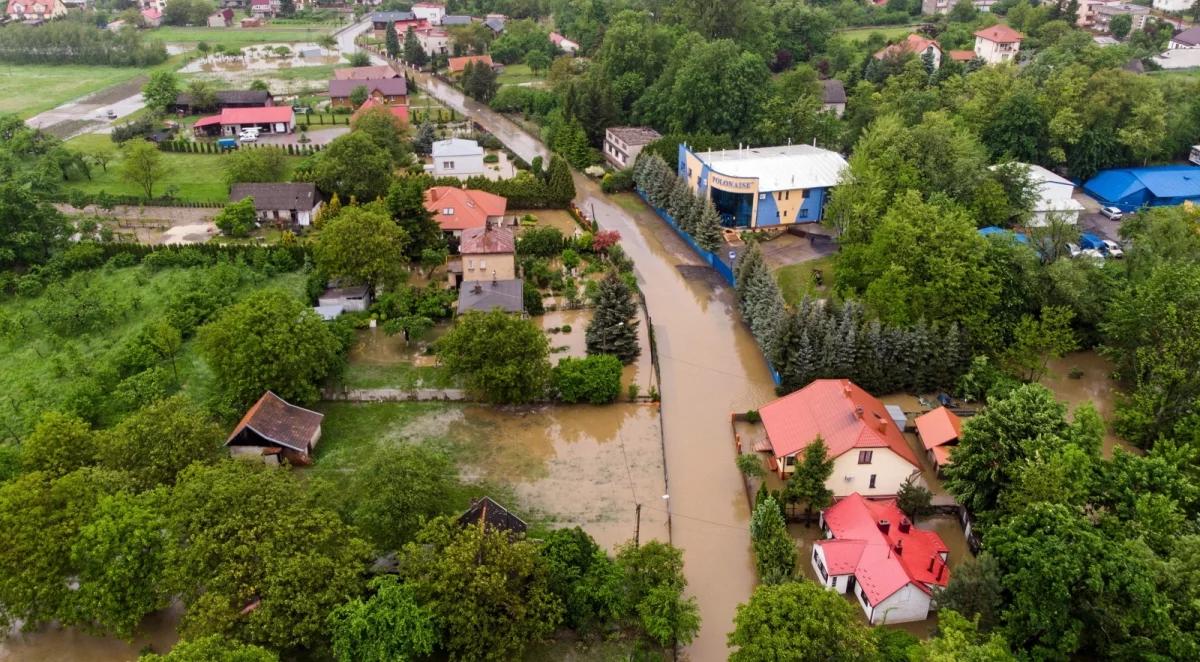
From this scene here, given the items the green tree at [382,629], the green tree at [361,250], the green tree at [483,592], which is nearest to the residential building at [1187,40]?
the green tree at [361,250]

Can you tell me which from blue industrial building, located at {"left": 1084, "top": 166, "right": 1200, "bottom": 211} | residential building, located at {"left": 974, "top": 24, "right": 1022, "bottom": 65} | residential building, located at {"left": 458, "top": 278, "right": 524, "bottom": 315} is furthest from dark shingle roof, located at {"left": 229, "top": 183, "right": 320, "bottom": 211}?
residential building, located at {"left": 974, "top": 24, "right": 1022, "bottom": 65}

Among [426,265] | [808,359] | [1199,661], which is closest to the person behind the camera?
[1199,661]

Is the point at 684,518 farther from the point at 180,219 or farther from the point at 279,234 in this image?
the point at 180,219

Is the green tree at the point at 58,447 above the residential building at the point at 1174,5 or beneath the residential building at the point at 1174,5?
beneath

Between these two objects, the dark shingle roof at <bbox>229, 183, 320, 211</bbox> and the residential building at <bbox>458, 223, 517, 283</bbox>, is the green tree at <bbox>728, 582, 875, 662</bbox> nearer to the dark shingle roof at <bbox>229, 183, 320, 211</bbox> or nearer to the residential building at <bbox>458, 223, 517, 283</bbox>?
the residential building at <bbox>458, 223, 517, 283</bbox>

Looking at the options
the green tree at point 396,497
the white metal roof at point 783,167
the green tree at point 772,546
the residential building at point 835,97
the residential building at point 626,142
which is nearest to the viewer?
the green tree at point 772,546

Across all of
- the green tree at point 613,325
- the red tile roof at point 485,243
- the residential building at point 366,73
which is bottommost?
the green tree at point 613,325

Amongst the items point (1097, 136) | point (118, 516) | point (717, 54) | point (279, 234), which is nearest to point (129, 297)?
point (279, 234)

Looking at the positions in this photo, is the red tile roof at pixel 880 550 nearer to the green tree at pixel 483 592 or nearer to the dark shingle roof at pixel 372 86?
the green tree at pixel 483 592
